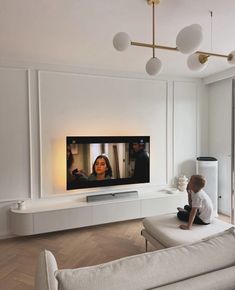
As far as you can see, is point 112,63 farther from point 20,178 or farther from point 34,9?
point 20,178

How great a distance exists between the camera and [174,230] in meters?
2.38

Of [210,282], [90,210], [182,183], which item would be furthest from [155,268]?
[182,183]

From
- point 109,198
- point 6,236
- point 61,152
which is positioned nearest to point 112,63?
Result: point 61,152

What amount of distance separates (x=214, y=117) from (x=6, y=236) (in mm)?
4035

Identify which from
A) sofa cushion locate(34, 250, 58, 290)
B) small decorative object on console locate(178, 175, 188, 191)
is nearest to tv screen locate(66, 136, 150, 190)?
small decorative object on console locate(178, 175, 188, 191)

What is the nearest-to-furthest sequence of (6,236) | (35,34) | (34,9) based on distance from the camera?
(34,9) → (35,34) → (6,236)

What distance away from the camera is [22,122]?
3.31 meters

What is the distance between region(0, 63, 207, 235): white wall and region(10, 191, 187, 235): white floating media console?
21 centimetres

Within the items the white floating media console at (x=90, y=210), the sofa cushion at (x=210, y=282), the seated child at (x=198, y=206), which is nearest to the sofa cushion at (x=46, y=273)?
the sofa cushion at (x=210, y=282)

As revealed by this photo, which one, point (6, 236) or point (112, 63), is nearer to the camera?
point (6, 236)

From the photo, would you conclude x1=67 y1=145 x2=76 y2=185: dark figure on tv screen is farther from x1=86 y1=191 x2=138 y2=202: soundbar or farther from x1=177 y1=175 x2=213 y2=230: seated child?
x1=177 y1=175 x2=213 y2=230: seated child

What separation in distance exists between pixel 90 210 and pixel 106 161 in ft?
2.60

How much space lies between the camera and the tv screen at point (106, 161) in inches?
139

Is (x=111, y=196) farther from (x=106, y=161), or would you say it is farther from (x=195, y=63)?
(x=195, y=63)
